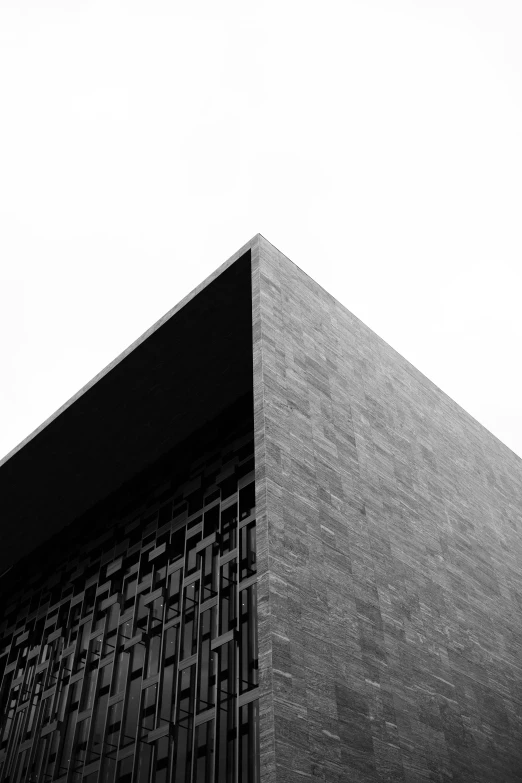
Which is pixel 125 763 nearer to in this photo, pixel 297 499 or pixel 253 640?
pixel 253 640

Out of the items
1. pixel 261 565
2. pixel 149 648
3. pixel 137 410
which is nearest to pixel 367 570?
pixel 261 565

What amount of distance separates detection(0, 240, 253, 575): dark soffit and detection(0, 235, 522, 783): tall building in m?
0.10

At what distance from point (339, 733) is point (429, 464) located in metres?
12.9

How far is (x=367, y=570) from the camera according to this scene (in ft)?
68.9

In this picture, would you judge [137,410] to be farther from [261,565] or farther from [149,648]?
[261,565]

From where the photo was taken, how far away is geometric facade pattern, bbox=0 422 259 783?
2158 centimetres

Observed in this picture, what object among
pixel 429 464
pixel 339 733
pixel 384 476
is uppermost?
pixel 429 464

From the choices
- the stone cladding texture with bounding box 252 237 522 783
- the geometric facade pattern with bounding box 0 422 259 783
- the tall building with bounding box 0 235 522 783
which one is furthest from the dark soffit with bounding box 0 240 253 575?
the stone cladding texture with bounding box 252 237 522 783

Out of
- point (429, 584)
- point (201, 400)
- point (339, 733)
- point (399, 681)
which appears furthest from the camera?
point (201, 400)

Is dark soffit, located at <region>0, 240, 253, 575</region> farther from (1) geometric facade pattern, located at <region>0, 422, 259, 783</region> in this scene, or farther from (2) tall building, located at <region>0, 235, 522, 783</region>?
(1) geometric facade pattern, located at <region>0, 422, 259, 783</region>

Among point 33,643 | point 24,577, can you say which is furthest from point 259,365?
point 24,577

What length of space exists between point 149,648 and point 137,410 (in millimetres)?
10535

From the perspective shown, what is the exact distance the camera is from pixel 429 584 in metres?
23.3

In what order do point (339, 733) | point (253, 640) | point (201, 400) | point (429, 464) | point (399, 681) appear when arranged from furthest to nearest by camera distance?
point (201, 400)
point (429, 464)
point (253, 640)
point (399, 681)
point (339, 733)
